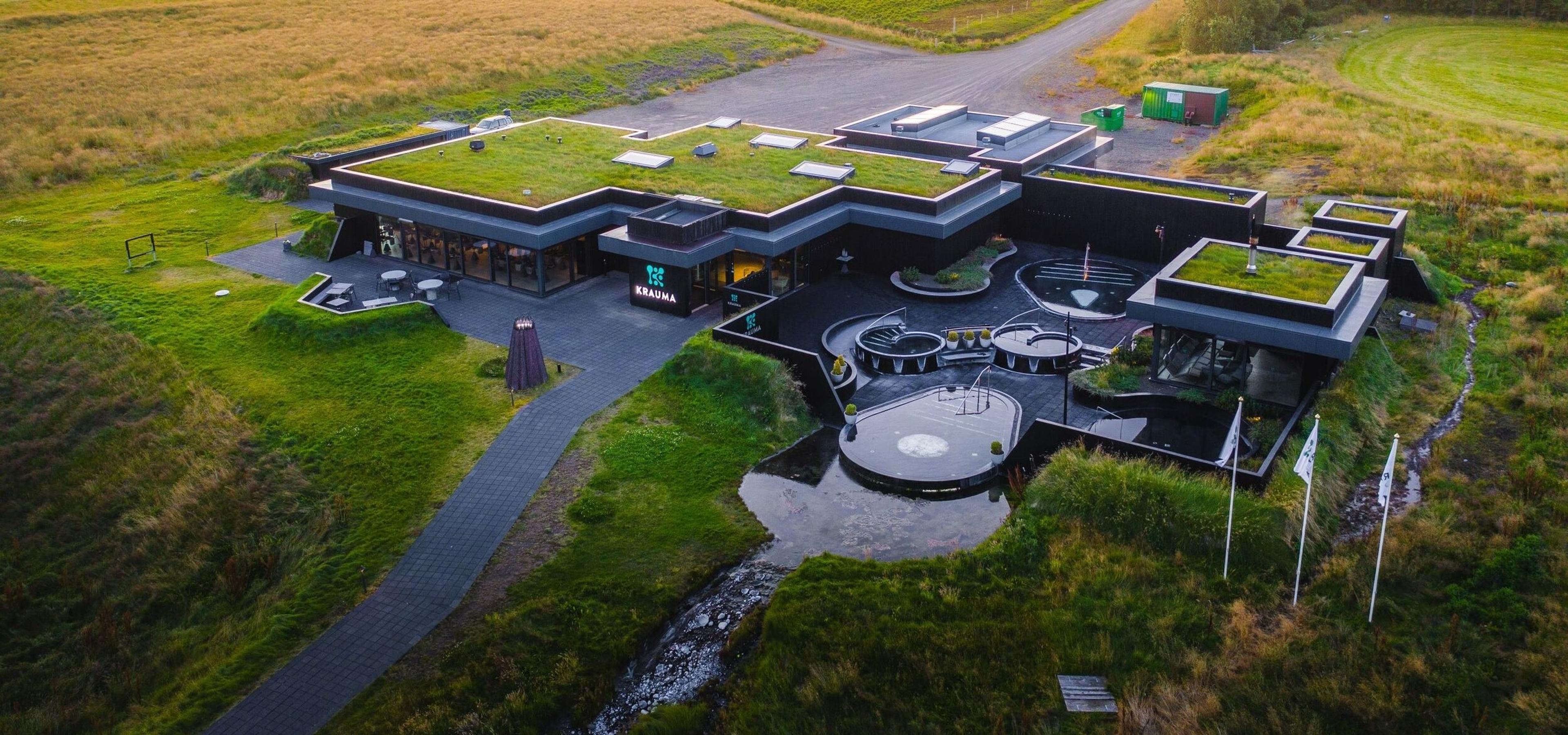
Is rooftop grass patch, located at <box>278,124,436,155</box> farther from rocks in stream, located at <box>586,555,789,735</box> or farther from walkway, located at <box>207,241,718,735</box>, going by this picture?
rocks in stream, located at <box>586,555,789,735</box>

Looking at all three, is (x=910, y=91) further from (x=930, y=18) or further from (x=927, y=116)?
(x=930, y=18)

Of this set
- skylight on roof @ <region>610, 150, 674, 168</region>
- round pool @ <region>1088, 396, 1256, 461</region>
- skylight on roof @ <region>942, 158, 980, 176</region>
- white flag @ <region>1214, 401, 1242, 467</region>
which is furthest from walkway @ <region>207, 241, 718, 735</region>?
white flag @ <region>1214, 401, 1242, 467</region>

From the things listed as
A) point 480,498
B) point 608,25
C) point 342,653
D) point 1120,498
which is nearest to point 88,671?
point 342,653

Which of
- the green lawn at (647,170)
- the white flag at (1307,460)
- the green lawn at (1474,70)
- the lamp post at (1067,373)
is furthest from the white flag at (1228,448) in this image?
A: the green lawn at (1474,70)

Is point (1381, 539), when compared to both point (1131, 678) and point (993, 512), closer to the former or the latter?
point (1131, 678)

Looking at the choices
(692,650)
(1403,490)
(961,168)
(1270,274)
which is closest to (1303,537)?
(1403,490)

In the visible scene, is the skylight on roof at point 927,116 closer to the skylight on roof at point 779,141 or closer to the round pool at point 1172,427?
the skylight on roof at point 779,141
